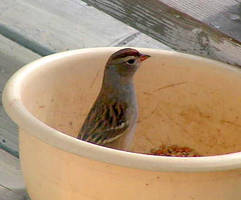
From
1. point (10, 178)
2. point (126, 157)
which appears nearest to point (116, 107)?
point (10, 178)

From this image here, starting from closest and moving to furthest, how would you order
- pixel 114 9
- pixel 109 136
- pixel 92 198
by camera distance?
pixel 92 198 < pixel 114 9 < pixel 109 136

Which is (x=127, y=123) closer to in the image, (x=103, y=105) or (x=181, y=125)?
(x=103, y=105)

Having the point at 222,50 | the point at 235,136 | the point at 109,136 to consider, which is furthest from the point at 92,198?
the point at 235,136

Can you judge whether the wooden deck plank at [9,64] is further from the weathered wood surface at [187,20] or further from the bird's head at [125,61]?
the weathered wood surface at [187,20]

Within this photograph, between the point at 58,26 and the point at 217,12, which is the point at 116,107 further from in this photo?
the point at 58,26

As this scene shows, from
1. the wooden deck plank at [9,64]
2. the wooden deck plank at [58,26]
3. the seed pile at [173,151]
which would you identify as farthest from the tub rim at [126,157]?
the wooden deck plank at [58,26]
